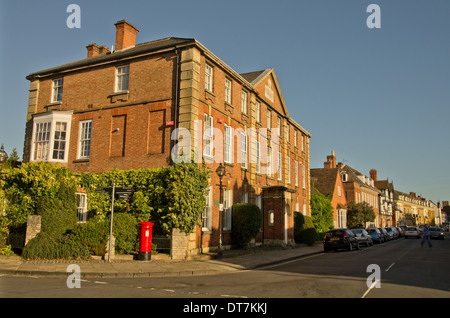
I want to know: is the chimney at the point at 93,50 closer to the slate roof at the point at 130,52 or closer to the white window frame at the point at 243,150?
the slate roof at the point at 130,52

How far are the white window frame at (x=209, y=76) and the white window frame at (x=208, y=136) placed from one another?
5.80ft

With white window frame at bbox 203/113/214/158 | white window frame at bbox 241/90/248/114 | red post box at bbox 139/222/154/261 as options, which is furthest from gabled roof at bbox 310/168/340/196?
A: red post box at bbox 139/222/154/261

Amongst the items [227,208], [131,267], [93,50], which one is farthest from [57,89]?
[131,267]

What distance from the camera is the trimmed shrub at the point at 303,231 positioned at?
2972cm

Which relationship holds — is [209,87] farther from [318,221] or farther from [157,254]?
[318,221]

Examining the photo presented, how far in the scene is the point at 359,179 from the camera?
67.1 m

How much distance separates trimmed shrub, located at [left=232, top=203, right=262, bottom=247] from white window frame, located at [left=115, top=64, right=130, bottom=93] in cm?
942

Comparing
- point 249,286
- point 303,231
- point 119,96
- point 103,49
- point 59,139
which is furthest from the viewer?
point 303,231

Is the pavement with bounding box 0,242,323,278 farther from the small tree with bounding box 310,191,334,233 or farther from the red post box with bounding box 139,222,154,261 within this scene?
the small tree with bounding box 310,191,334,233

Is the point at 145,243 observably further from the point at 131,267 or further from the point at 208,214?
the point at 208,214

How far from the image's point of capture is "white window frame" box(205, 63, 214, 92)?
21.2 meters

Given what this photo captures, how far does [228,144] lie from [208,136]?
8.67 feet

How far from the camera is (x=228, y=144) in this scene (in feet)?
74.9
